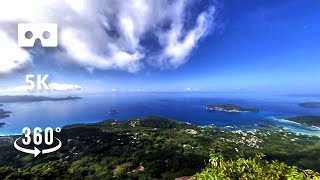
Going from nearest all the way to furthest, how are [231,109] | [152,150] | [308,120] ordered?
[152,150], [308,120], [231,109]

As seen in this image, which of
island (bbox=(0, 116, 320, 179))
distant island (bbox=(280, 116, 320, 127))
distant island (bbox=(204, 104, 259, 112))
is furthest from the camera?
distant island (bbox=(204, 104, 259, 112))

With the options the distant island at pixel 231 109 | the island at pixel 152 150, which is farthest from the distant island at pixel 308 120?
the distant island at pixel 231 109

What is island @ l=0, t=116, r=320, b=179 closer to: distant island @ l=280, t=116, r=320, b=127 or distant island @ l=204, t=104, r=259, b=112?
distant island @ l=280, t=116, r=320, b=127

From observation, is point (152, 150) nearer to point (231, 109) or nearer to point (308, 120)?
point (308, 120)

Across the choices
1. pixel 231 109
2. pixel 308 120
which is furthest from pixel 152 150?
pixel 231 109

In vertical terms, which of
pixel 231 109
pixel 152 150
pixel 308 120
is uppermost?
pixel 231 109

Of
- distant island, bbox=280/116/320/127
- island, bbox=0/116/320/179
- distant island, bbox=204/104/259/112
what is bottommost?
island, bbox=0/116/320/179

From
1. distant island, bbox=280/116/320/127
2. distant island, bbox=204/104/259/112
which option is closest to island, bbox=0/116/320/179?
distant island, bbox=280/116/320/127

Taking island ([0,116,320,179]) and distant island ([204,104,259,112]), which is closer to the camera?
island ([0,116,320,179])

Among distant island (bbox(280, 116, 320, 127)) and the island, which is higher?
distant island (bbox(280, 116, 320, 127))

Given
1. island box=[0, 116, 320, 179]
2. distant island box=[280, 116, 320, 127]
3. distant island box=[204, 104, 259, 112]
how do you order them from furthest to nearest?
distant island box=[204, 104, 259, 112]
distant island box=[280, 116, 320, 127]
island box=[0, 116, 320, 179]

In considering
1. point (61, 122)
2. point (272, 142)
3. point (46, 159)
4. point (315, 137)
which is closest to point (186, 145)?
point (272, 142)

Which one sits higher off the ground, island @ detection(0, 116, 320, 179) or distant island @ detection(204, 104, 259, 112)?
distant island @ detection(204, 104, 259, 112)
